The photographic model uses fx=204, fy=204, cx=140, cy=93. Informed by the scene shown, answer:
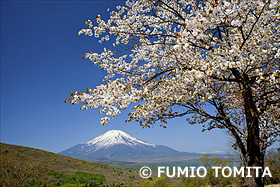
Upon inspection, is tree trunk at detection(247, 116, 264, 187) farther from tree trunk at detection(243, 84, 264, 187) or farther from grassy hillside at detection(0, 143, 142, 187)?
grassy hillside at detection(0, 143, 142, 187)

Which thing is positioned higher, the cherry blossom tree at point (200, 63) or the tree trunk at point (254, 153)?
the cherry blossom tree at point (200, 63)

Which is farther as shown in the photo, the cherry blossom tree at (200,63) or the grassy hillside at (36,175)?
the grassy hillside at (36,175)

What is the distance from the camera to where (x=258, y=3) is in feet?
13.6

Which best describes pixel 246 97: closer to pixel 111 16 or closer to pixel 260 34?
pixel 260 34

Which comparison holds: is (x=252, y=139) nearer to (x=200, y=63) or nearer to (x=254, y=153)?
(x=254, y=153)

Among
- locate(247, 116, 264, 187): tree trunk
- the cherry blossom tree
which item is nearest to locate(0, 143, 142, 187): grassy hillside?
the cherry blossom tree

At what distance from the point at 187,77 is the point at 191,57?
2.04 ft

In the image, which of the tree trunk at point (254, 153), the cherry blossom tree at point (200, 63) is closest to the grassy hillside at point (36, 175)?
the cherry blossom tree at point (200, 63)

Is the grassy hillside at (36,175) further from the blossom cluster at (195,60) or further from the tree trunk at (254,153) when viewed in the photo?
the tree trunk at (254,153)

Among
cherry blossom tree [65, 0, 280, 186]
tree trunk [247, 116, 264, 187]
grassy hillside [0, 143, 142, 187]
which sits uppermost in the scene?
cherry blossom tree [65, 0, 280, 186]

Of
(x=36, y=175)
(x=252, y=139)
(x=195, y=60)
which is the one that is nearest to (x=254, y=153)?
(x=252, y=139)

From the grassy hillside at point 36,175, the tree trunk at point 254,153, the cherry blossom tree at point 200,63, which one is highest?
the cherry blossom tree at point 200,63

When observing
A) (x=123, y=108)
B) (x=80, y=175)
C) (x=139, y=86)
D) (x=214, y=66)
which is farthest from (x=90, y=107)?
(x=80, y=175)

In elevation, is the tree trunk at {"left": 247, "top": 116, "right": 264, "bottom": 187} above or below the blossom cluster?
below
